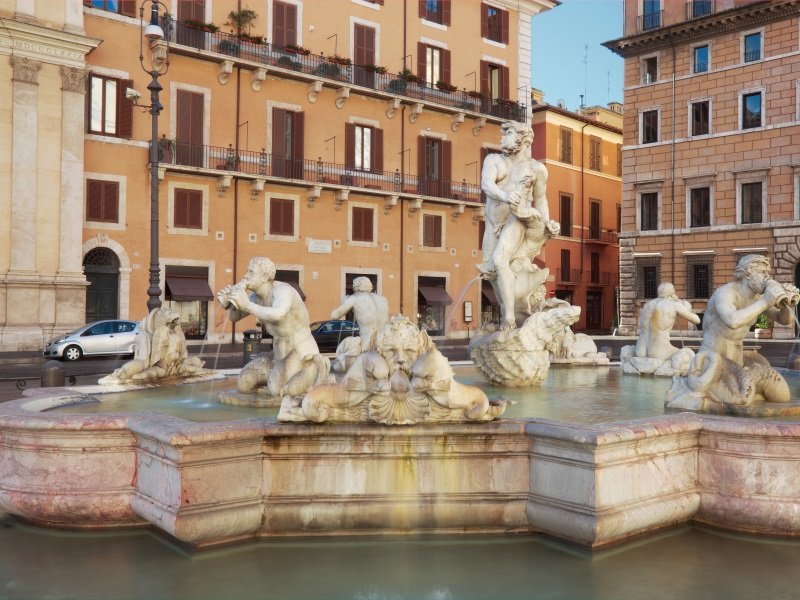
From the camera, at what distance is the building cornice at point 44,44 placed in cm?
2034

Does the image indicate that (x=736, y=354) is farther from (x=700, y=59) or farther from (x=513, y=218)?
(x=700, y=59)

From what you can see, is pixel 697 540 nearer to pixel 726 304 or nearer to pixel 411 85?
pixel 726 304

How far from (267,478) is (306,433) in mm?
341

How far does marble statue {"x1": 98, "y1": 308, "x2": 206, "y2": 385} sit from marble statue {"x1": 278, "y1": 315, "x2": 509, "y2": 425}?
2999 millimetres

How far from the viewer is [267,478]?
408 cm

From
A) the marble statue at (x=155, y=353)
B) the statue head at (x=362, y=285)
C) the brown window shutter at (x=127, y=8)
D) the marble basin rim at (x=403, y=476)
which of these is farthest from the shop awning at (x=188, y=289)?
the marble basin rim at (x=403, y=476)

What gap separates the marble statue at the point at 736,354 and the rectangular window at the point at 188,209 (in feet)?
70.1

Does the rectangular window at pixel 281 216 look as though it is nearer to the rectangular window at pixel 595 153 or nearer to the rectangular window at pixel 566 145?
the rectangular window at pixel 566 145

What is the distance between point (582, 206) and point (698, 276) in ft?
30.4

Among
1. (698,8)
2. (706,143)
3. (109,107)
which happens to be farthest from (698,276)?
(109,107)

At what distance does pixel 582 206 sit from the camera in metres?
40.2

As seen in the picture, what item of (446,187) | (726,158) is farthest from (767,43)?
(446,187)

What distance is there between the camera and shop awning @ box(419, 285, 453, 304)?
29.6 metres

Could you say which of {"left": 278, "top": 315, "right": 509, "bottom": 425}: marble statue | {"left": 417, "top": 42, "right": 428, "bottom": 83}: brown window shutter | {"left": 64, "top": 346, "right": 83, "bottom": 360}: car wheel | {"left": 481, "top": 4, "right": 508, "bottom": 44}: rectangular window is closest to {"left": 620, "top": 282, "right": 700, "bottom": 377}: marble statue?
{"left": 278, "top": 315, "right": 509, "bottom": 425}: marble statue
